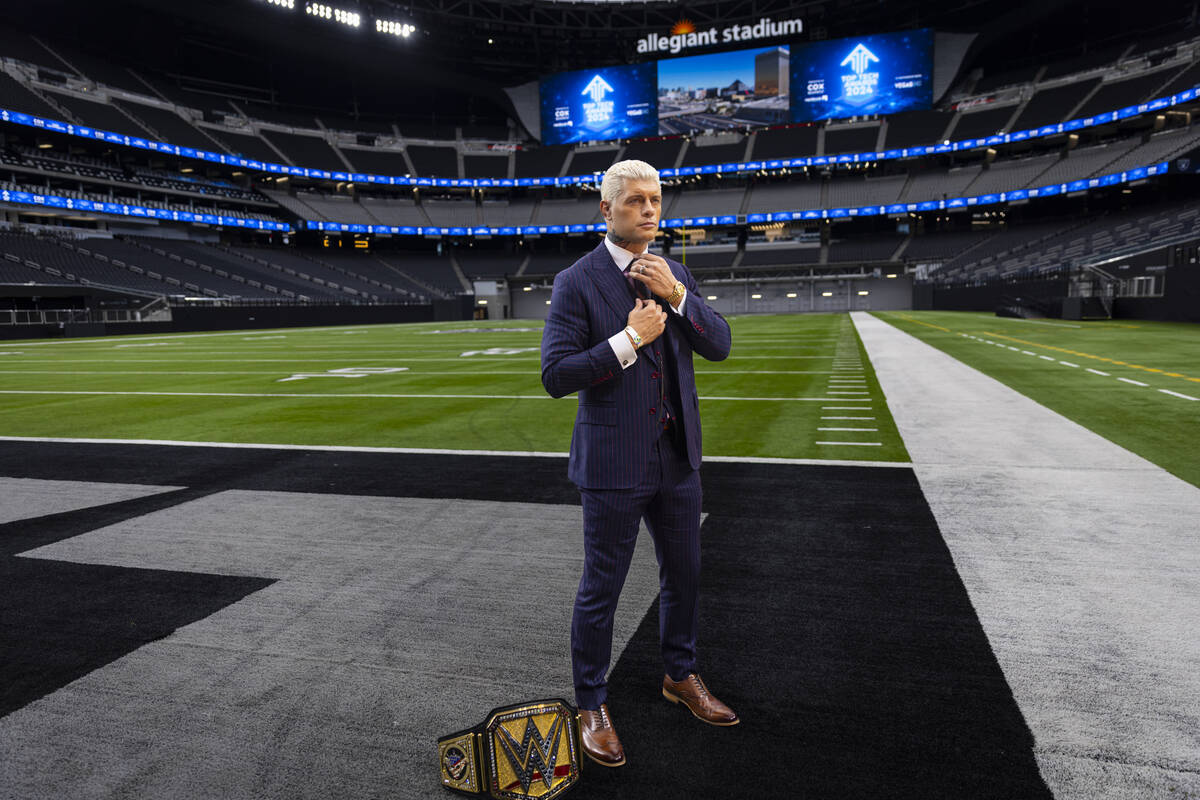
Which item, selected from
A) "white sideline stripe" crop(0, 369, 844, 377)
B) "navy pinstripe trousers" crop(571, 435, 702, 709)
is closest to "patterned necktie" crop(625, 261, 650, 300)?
"navy pinstripe trousers" crop(571, 435, 702, 709)

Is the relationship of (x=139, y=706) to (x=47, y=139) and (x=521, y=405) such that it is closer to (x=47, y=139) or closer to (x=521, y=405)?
(x=521, y=405)

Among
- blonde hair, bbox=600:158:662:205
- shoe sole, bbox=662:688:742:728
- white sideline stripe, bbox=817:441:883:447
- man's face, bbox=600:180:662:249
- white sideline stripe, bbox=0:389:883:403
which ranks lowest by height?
shoe sole, bbox=662:688:742:728

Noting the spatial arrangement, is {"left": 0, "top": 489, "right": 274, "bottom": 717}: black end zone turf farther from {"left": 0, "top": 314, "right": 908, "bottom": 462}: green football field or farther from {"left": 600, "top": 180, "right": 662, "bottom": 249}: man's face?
{"left": 0, "top": 314, "right": 908, "bottom": 462}: green football field

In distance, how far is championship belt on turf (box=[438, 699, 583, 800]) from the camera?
6.86ft

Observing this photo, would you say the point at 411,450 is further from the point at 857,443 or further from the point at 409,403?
the point at 857,443

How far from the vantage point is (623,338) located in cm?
223

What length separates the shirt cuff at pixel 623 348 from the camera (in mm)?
2223

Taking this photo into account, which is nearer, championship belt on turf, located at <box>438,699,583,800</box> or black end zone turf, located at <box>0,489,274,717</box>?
championship belt on turf, located at <box>438,699,583,800</box>

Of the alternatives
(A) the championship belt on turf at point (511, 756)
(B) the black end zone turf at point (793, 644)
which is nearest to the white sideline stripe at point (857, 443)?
(B) the black end zone turf at point (793, 644)

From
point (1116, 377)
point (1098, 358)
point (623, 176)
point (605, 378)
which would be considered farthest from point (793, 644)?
point (1098, 358)

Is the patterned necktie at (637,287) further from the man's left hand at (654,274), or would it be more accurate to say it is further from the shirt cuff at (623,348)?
the shirt cuff at (623,348)

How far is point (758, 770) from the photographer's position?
2178 millimetres

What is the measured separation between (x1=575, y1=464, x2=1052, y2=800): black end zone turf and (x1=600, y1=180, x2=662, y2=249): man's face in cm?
173

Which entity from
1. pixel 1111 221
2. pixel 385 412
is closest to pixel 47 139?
pixel 385 412
